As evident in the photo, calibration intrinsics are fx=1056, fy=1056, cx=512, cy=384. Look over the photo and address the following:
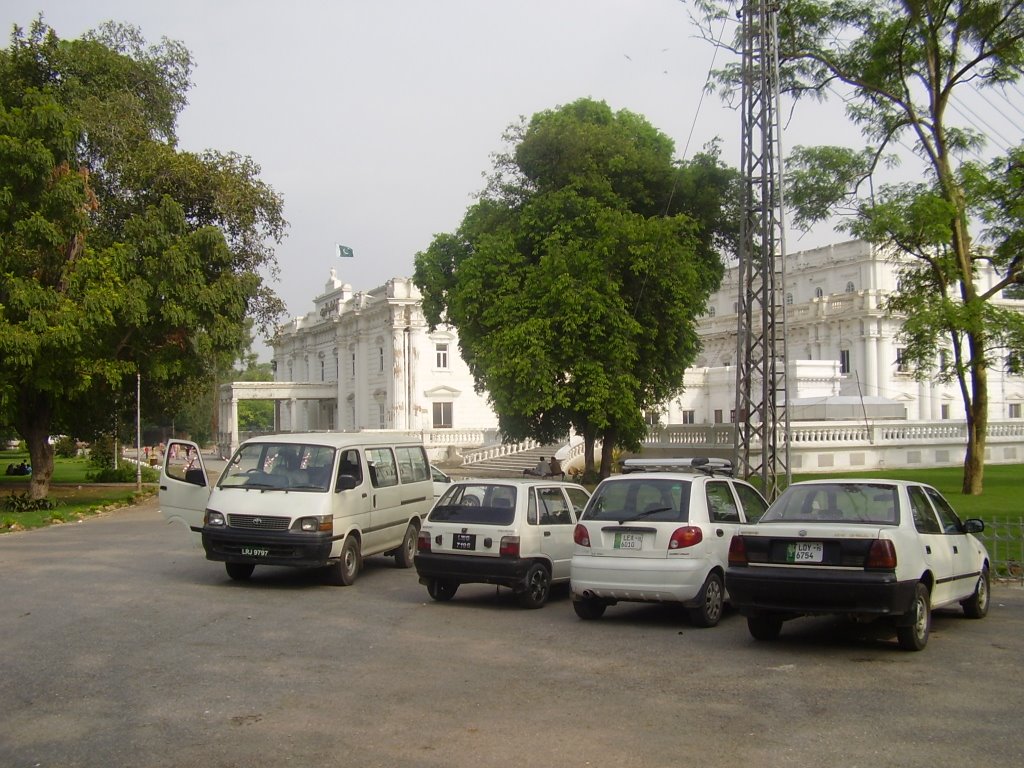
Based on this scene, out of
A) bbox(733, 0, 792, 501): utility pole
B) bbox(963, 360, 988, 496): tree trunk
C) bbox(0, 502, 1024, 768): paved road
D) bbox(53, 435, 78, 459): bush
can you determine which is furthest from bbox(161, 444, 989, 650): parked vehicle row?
bbox(53, 435, 78, 459): bush

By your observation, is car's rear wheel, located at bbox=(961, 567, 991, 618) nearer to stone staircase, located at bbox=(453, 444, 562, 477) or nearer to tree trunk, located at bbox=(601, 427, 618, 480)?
tree trunk, located at bbox=(601, 427, 618, 480)

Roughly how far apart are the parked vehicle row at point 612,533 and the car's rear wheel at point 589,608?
18mm

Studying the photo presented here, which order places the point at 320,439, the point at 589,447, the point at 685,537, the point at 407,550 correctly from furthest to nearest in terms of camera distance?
the point at 589,447, the point at 407,550, the point at 320,439, the point at 685,537

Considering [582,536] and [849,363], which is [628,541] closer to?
[582,536]

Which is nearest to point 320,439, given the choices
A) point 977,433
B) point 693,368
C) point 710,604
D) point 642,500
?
point 642,500

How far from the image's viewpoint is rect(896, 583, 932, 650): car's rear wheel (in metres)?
9.37

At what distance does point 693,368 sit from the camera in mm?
60000

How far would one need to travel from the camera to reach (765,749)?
256 inches

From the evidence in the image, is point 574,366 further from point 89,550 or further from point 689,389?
point 689,389

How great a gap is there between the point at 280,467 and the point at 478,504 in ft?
10.7

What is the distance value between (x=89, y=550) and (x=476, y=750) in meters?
14.0

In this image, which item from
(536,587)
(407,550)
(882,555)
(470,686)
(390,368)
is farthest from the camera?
(390,368)

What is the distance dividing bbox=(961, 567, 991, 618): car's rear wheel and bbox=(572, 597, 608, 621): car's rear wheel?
3876 millimetres

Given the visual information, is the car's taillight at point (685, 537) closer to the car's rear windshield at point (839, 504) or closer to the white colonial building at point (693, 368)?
the car's rear windshield at point (839, 504)
